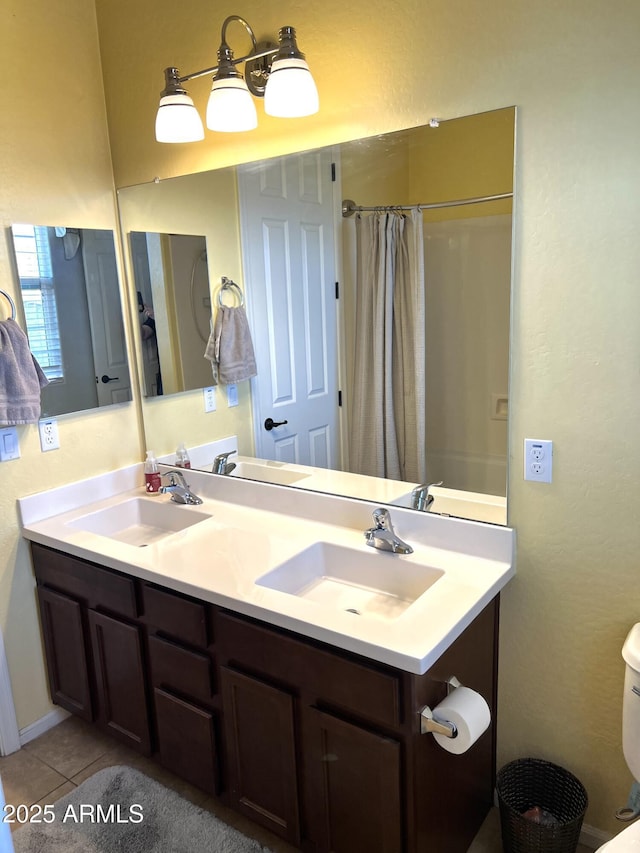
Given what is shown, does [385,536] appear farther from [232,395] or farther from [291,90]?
[291,90]

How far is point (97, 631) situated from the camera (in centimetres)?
208

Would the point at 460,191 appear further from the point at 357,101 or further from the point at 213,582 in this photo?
the point at 213,582

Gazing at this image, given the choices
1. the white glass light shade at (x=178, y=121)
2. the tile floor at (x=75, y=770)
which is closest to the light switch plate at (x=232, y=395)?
the white glass light shade at (x=178, y=121)

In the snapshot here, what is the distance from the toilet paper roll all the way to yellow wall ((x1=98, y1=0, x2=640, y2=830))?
1.24 ft

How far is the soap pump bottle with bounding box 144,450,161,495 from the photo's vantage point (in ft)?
8.13

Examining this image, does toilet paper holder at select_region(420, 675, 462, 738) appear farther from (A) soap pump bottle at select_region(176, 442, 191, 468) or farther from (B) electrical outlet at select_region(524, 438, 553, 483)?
(A) soap pump bottle at select_region(176, 442, 191, 468)

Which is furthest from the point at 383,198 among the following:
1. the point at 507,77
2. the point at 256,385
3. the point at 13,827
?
the point at 13,827

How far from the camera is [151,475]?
2479 mm

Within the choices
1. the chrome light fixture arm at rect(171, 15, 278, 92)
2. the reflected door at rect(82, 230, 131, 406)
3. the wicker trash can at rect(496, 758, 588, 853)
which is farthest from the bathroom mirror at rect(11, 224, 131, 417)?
the wicker trash can at rect(496, 758, 588, 853)

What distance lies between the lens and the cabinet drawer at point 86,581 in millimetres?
1933

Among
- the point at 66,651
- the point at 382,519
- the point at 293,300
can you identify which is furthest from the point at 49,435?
the point at 382,519

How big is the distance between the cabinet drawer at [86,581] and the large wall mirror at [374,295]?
0.62m

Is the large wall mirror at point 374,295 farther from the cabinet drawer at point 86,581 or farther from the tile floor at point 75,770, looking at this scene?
the tile floor at point 75,770

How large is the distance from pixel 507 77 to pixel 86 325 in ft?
5.44
